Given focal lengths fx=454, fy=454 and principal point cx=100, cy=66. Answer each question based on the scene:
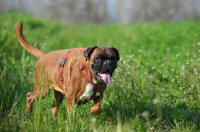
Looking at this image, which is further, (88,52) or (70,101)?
(70,101)

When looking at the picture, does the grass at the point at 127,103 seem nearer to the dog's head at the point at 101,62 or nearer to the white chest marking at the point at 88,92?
the white chest marking at the point at 88,92

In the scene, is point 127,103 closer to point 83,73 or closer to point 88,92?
point 88,92

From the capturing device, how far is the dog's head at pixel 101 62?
456cm

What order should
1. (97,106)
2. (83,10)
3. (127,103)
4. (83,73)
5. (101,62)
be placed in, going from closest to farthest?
1. (101,62)
2. (83,73)
3. (97,106)
4. (127,103)
5. (83,10)

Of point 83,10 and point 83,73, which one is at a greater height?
point 83,10

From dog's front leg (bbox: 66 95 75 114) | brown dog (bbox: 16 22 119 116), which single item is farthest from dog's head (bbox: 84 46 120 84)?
dog's front leg (bbox: 66 95 75 114)

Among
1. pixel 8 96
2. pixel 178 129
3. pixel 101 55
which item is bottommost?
pixel 178 129

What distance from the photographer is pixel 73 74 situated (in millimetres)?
4816

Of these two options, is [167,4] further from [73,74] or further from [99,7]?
[73,74]

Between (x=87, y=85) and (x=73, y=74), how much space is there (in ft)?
0.64

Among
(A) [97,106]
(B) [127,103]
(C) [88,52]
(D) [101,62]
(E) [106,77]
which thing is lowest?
(B) [127,103]

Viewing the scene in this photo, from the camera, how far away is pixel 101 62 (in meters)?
4.56

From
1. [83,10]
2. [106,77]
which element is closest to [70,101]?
[106,77]

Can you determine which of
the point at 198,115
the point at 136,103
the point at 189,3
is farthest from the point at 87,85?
the point at 189,3
